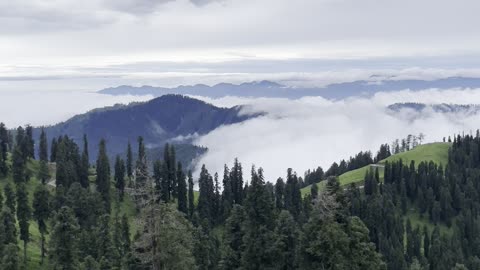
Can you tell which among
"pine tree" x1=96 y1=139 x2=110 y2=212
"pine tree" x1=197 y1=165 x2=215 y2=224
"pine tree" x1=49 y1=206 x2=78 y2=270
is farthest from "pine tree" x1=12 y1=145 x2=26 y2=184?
"pine tree" x1=49 y1=206 x2=78 y2=270

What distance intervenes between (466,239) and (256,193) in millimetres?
143644

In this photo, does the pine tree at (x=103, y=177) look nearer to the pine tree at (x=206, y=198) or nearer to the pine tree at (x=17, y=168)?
the pine tree at (x=17, y=168)

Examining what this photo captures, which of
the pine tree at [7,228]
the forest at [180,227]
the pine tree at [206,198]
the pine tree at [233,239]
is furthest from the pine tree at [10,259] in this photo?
the pine tree at [206,198]

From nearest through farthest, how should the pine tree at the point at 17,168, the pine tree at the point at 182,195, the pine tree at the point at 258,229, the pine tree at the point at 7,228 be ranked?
the pine tree at the point at 258,229 → the pine tree at the point at 7,228 → the pine tree at the point at 17,168 → the pine tree at the point at 182,195

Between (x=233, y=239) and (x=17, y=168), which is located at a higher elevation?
(x=233, y=239)

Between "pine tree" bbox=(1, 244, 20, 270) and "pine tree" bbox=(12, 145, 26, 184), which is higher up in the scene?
"pine tree" bbox=(12, 145, 26, 184)

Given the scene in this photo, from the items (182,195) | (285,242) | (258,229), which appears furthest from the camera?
(182,195)

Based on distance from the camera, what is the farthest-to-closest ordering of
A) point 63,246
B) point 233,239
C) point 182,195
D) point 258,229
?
1. point 182,195
2. point 233,239
3. point 63,246
4. point 258,229

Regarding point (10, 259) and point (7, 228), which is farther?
point (7, 228)

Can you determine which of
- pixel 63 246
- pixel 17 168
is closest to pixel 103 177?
pixel 17 168

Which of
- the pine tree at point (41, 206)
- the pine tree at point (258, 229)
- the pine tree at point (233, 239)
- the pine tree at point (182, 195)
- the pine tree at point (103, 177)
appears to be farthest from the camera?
the pine tree at point (182, 195)

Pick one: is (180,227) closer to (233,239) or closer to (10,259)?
(233,239)

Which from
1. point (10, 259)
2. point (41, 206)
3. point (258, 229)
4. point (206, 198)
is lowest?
point (206, 198)

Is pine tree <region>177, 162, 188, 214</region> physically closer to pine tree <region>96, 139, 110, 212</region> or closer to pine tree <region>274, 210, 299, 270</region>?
pine tree <region>96, 139, 110, 212</region>
